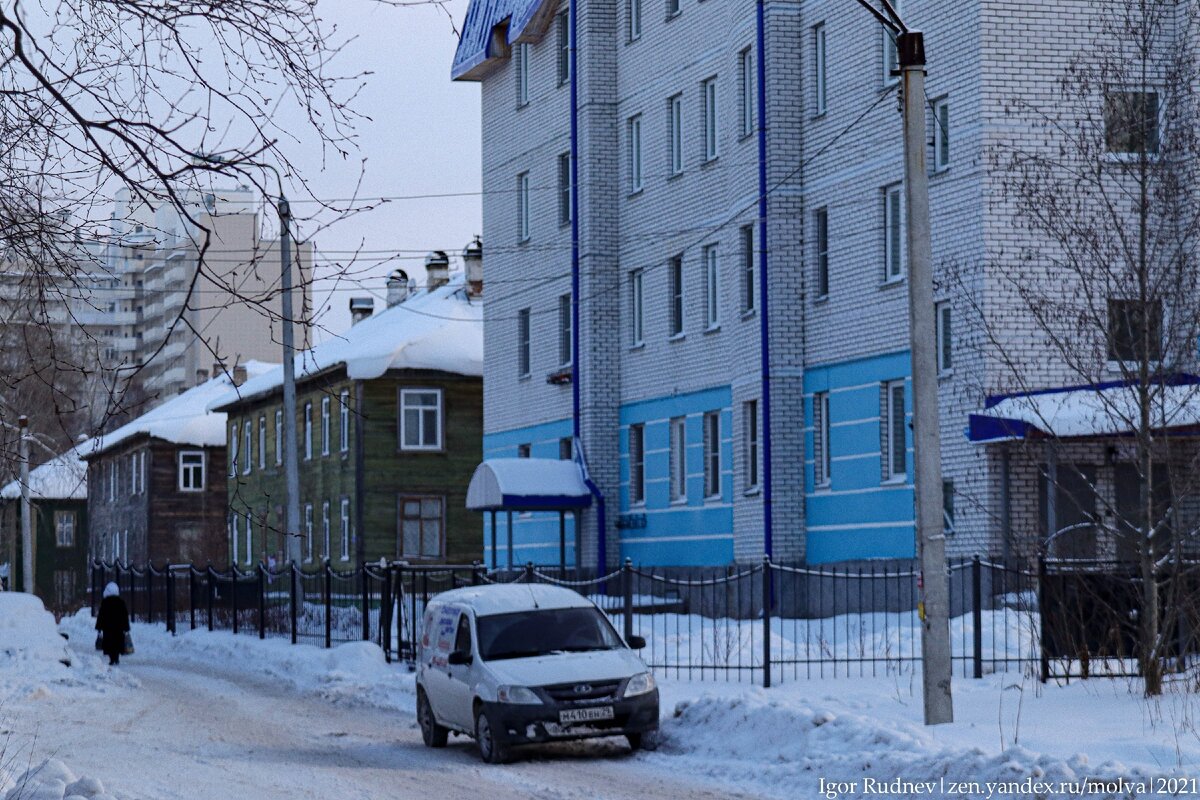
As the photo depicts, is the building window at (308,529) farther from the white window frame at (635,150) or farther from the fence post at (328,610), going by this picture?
the fence post at (328,610)

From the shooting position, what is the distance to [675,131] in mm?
39125

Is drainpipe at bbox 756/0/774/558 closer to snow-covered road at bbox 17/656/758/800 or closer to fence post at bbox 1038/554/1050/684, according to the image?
snow-covered road at bbox 17/656/758/800

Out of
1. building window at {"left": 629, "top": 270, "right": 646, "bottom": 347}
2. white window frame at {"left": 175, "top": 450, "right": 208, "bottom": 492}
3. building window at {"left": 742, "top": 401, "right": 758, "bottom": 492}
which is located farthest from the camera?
white window frame at {"left": 175, "top": 450, "right": 208, "bottom": 492}

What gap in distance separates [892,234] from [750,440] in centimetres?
558

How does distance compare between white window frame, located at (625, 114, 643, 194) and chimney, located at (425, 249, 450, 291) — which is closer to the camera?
white window frame, located at (625, 114, 643, 194)

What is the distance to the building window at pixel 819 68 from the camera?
33.6m

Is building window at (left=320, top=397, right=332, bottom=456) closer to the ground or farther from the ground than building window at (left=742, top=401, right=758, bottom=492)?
farther from the ground

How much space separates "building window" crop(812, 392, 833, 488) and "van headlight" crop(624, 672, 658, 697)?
1631 centimetres

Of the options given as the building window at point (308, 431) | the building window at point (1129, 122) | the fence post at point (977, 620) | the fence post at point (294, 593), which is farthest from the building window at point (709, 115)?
the building window at point (308, 431)

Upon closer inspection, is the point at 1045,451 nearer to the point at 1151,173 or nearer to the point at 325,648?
the point at 1151,173

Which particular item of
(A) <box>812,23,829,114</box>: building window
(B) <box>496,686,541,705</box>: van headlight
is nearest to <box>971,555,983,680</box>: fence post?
(B) <box>496,686,541,705</box>: van headlight

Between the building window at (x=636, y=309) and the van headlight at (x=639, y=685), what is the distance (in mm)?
23165

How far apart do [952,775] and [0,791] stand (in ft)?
19.6

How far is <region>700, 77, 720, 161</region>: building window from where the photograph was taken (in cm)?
3750
